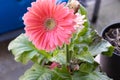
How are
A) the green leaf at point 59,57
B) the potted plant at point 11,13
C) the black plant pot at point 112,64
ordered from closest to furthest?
the green leaf at point 59,57 < the black plant pot at point 112,64 < the potted plant at point 11,13

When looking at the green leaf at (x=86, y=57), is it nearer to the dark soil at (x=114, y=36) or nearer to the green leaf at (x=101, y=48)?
the green leaf at (x=101, y=48)

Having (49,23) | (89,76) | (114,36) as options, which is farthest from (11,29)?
(49,23)

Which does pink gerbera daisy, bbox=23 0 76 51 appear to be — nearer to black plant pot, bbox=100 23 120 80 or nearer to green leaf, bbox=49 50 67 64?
green leaf, bbox=49 50 67 64

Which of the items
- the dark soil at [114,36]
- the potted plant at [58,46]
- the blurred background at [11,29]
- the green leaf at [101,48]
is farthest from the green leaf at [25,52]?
the blurred background at [11,29]

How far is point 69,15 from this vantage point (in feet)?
1.62

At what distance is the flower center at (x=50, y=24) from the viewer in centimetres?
50

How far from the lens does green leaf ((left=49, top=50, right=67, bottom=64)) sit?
2.11 ft

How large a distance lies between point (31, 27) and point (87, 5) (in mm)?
1345

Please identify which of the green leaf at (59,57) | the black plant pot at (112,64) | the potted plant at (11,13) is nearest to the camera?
the green leaf at (59,57)

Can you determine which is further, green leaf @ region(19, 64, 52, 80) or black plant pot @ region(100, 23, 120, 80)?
black plant pot @ region(100, 23, 120, 80)

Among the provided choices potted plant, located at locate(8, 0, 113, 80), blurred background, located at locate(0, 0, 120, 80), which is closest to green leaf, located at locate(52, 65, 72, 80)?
potted plant, located at locate(8, 0, 113, 80)

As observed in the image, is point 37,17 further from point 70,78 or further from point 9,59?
point 9,59

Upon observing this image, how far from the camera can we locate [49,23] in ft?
1.67

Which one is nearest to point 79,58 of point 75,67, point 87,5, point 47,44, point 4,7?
point 75,67
